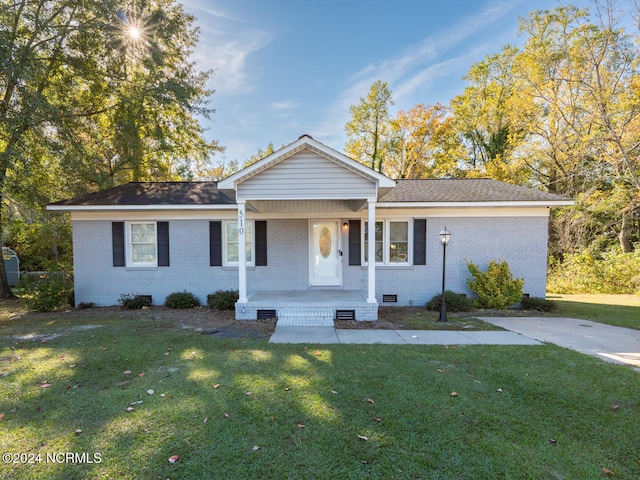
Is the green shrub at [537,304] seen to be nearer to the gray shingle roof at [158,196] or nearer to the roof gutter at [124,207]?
the roof gutter at [124,207]

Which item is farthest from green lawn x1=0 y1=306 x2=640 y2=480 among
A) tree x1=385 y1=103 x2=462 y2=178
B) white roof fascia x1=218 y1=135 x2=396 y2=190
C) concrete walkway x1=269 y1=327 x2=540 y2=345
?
tree x1=385 y1=103 x2=462 y2=178

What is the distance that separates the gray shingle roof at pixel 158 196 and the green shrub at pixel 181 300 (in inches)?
112

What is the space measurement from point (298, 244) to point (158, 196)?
4.95m

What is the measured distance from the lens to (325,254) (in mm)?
9602

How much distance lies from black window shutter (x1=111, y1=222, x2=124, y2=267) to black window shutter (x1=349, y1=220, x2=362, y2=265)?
7.41m

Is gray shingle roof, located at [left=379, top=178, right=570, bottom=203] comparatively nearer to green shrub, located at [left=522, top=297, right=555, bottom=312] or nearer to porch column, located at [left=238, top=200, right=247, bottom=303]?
A: green shrub, located at [left=522, top=297, right=555, bottom=312]

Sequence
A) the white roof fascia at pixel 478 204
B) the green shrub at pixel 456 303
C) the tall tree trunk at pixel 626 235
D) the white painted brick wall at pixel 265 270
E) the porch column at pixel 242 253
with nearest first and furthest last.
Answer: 1. the porch column at pixel 242 253
2. the green shrub at pixel 456 303
3. the white roof fascia at pixel 478 204
4. the white painted brick wall at pixel 265 270
5. the tall tree trunk at pixel 626 235

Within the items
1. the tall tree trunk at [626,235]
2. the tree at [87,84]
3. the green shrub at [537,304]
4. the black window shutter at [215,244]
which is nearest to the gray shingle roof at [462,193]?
the green shrub at [537,304]

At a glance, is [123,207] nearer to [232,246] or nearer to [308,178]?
[232,246]

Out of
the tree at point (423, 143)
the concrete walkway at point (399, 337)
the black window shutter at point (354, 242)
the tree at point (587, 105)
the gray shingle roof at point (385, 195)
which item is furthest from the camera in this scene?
the tree at point (423, 143)

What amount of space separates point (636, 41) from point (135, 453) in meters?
16.0

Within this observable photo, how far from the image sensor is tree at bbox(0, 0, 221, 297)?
8.37 meters

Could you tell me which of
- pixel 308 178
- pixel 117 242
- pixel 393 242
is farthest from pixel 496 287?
pixel 117 242

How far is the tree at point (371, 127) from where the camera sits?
23.4 m
